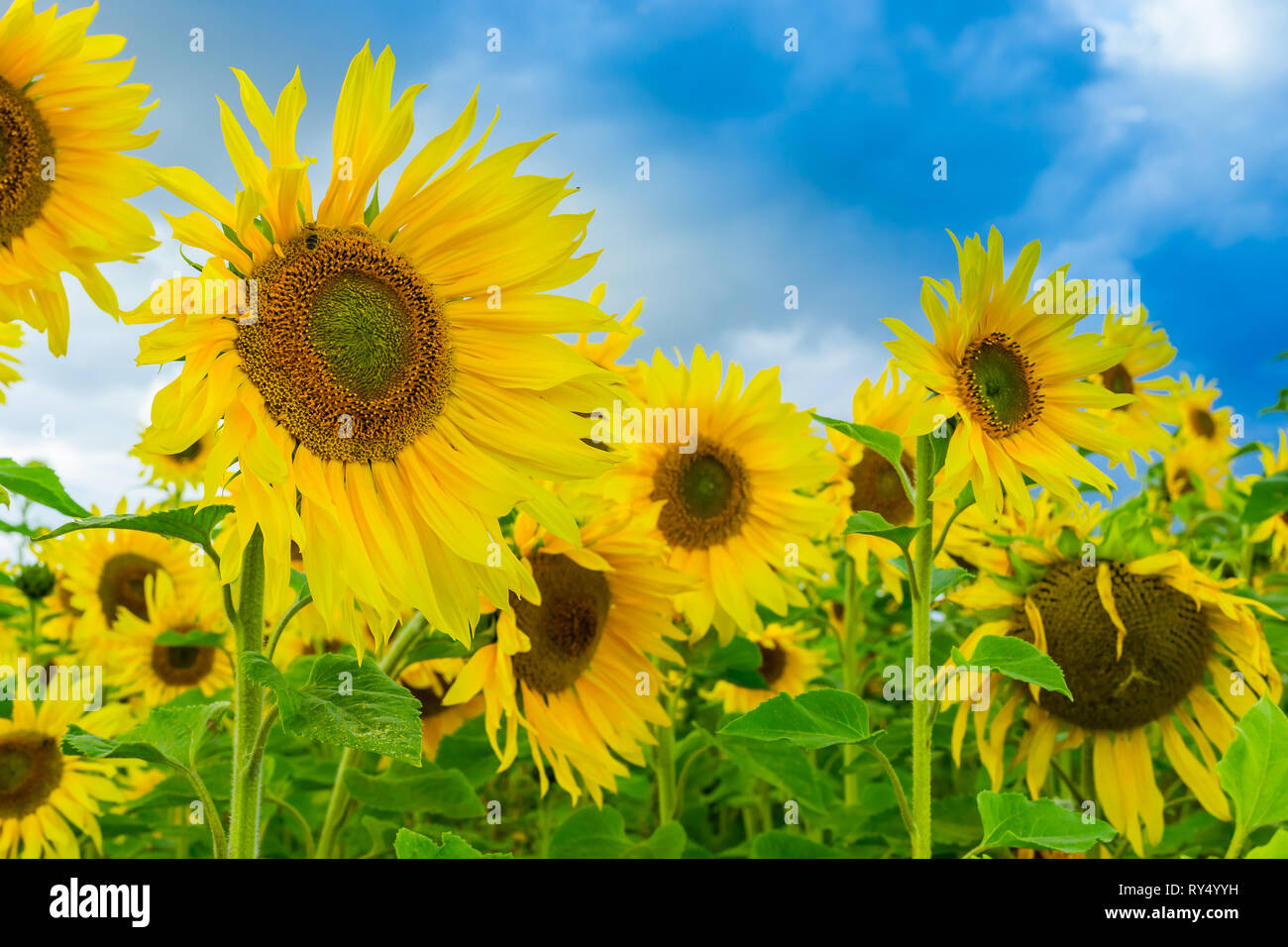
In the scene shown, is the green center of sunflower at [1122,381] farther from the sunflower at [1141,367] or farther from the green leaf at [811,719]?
the green leaf at [811,719]

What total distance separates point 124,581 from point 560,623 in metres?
2.63

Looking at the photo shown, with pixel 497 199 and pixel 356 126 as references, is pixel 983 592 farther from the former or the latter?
pixel 356 126

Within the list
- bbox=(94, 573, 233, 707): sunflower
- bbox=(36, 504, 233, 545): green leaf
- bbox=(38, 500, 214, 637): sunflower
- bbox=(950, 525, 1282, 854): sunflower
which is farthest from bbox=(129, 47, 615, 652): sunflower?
bbox=(38, 500, 214, 637): sunflower

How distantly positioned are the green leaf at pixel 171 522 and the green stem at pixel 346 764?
44 centimetres

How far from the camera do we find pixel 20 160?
6.28ft

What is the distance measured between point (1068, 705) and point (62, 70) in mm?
2429

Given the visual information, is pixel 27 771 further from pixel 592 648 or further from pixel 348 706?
pixel 348 706

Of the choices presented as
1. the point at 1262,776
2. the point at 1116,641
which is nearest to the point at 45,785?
the point at 1116,641

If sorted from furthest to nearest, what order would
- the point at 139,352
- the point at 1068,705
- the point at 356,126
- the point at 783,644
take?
the point at 783,644, the point at 1068,705, the point at 356,126, the point at 139,352

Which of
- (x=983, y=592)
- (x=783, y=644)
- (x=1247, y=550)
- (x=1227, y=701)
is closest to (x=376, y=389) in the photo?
(x=983, y=592)

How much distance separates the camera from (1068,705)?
2215 millimetres

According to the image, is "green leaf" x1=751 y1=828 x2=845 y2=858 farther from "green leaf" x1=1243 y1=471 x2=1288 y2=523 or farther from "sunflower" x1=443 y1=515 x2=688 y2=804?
"green leaf" x1=1243 y1=471 x2=1288 y2=523

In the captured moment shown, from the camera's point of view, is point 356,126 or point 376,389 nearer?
point 356,126

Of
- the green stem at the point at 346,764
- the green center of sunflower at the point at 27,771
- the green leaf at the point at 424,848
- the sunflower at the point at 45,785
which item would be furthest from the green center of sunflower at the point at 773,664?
the green leaf at the point at 424,848
